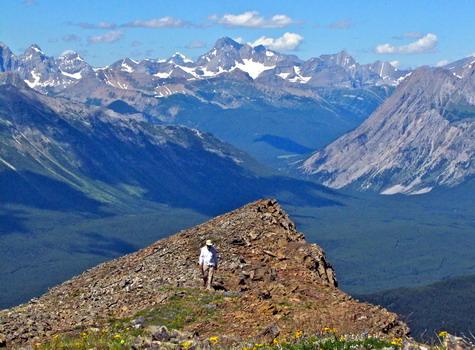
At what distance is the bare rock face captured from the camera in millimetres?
50500

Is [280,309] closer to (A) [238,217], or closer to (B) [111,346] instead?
(B) [111,346]

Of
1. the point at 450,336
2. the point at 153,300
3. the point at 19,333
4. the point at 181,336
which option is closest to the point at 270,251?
the point at 153,300

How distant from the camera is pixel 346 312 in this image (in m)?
51.8

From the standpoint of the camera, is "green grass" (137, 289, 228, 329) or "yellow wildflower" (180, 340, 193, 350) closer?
"yellow wildflower" (180, 340, 193, 350)

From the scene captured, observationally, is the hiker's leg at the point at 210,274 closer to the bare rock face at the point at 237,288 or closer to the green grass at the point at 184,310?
the green grass at the point at 184,310

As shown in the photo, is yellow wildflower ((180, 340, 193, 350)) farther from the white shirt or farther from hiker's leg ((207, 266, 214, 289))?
the white shirt

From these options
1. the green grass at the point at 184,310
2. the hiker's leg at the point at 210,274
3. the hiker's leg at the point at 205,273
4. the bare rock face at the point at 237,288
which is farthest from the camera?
the hiker's leg at the point at 205,273

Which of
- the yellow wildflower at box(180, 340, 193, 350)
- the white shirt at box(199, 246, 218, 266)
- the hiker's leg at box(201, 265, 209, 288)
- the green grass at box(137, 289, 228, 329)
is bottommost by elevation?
the green grass at box(137, 289, 228, 329)

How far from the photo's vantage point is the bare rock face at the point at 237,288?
50500 millimetres

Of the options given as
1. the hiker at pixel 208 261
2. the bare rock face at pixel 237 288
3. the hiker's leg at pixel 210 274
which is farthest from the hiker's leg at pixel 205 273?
the bare rock face at pixel 237 288

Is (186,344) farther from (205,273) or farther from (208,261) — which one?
(205,273)

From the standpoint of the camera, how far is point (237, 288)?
6028 cm

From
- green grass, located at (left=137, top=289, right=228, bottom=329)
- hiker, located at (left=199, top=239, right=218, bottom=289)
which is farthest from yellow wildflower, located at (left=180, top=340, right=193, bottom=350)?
hiker, located at (left=199, top=239, right=218, bottom=289)

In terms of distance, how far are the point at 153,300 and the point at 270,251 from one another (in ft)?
44.5
